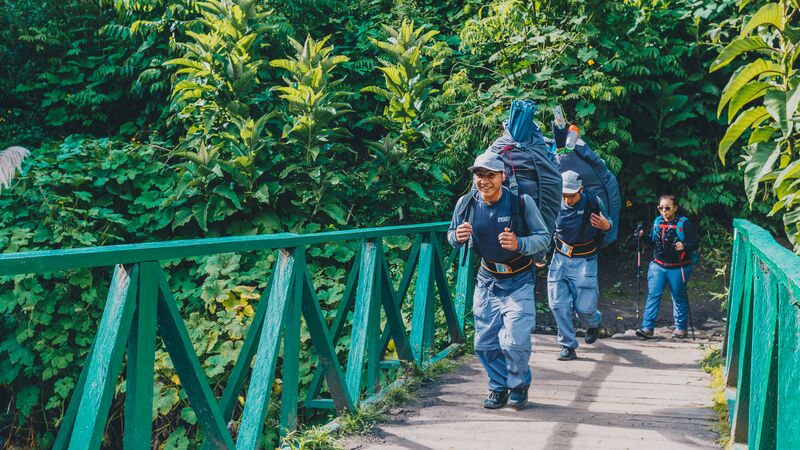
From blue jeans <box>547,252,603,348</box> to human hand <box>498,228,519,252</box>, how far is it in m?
2.18

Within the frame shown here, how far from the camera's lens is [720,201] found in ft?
33.0

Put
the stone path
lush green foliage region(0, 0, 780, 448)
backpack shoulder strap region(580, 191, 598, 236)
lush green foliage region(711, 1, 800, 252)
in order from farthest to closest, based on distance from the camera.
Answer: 1. lush green foliage region(0, 0, 780, 448)
2. backpack shoulder strap region(580, 191, 598, 236)
3. the stone path
4. lush green foliage region(711, 1, 800, 252)

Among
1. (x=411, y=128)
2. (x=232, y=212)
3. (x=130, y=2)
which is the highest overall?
(x=130, y=2)

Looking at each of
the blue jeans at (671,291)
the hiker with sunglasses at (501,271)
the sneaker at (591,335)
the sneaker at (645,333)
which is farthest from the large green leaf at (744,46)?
the sneaker at (645,333)

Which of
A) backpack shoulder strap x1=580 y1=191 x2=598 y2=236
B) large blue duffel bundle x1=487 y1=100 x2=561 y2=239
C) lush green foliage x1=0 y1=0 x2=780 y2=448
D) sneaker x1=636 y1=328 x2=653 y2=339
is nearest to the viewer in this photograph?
large blue duffel bundle x1=487 y1=100 x2=561 y2=239

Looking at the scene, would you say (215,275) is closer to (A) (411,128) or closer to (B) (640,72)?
(A) (411,128)

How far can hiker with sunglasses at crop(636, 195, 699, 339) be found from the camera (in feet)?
24.4

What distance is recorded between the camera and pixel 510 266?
4695mm

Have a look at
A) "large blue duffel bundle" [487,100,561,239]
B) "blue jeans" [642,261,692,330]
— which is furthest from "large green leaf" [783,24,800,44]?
"blue jeans" [642,261,692,330]

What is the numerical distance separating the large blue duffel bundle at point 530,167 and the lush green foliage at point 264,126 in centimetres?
161

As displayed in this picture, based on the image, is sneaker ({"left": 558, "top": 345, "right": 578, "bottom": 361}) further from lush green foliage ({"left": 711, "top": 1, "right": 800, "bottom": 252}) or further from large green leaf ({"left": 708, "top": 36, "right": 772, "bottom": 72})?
large green leaf ({"left": 708, "top": 36, "right": 772, "bottom": 72})

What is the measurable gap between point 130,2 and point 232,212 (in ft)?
13.8

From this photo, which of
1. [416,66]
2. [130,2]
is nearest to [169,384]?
[416,66]

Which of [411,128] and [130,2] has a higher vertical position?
[130,2]
